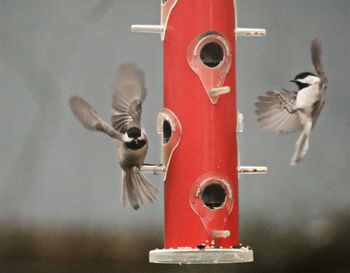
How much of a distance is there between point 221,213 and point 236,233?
79mm

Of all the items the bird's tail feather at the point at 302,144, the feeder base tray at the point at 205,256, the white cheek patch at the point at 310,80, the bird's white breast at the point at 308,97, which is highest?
the white cheek patch at the point at 310,80

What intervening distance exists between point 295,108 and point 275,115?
0.07 metres

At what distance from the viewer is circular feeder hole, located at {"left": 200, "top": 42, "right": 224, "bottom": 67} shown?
286 centimetres

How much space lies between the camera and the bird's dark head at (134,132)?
2.88 m

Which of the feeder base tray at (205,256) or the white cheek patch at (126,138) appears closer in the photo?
the feeder base tray at (205,256)

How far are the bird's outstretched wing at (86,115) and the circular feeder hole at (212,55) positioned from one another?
336 mm

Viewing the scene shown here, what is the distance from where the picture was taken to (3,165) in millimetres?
4391

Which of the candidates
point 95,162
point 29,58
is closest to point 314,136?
point 95,162

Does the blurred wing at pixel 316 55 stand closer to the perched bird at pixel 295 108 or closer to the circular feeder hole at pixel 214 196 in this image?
the perched bird at pixel 295 108

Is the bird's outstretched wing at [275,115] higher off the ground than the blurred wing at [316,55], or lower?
lower

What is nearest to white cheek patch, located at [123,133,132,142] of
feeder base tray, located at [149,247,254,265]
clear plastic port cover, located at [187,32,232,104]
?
clear plastic port cover, located at [187,32,232,104]

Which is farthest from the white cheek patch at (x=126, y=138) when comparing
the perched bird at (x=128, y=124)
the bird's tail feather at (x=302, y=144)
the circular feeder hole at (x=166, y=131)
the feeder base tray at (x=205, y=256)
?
the bird's tail feather at (x=302, y=144)

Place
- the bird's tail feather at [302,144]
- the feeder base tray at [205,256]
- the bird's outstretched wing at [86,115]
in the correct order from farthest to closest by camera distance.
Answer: the bird's tail feather at [302,144] < the bird's outstretched wing at [86,115] < the feeder base tray at [205,256]

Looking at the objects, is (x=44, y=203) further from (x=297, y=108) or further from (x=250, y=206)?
(x=297, y=108)
